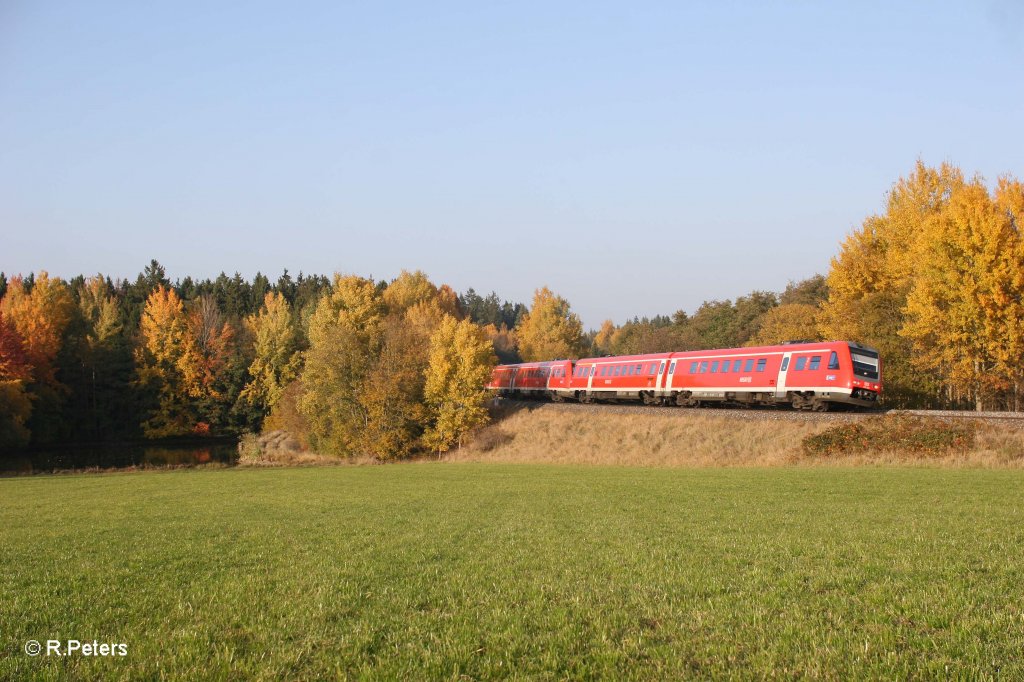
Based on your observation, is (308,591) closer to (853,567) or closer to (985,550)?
(853,567)

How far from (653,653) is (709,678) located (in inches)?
24.4

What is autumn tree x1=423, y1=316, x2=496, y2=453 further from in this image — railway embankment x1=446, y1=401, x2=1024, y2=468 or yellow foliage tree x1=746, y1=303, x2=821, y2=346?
yellow foliage tree x1=746, y1=303, x2=821, y2=346

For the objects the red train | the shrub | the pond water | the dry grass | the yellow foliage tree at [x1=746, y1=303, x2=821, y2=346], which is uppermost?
the yellow foliage tree at [x1=746, y1=303, x2=821, y2=346]

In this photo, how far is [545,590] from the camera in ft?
27.3

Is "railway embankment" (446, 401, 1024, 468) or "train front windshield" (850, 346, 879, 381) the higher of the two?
"train front windshield" (850, 346, 879, 381)

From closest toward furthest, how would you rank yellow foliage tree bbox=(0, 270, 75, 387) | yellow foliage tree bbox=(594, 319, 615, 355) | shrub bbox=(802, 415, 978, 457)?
shrub bbox=(802, 415, 978, 457) < yellow foliage tree bbox=(0, 270, 75, 387) < yellow foliage tree bbox=(594, 319, 615, 355)

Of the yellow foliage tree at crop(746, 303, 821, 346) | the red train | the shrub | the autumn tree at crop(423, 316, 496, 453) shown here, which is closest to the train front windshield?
the red train

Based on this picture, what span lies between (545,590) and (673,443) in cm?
2866

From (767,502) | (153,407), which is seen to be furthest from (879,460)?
(153,407)

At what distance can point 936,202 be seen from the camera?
43.5m

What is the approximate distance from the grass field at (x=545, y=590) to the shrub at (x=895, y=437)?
9.95 metres

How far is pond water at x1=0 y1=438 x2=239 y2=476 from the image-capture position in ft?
165

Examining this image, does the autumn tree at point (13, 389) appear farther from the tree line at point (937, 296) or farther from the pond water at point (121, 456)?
the tree line at point (937, 296)

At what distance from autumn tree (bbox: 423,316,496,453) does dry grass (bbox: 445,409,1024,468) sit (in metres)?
1.69
